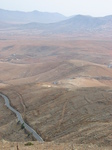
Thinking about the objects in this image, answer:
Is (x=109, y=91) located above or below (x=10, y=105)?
above

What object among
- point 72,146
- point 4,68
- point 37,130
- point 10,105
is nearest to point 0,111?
point 10,105

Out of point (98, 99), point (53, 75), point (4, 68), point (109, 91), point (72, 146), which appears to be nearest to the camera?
point (72, 146)

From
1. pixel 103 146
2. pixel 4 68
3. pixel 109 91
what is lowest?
pixel 4 68

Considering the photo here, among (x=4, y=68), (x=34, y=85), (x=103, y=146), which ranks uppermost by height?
(x=103, y=146)

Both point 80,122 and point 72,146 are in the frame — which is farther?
point 80,122

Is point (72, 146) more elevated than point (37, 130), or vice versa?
point (72, 146)

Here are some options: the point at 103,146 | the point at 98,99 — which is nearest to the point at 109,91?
the point at 98,99

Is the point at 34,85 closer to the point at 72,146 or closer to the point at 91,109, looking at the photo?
the point at 91,109

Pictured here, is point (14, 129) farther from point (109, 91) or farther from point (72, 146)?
point (109, 91)

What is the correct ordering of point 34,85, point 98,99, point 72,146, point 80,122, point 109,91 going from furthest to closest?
point 34,85
point 109,91
point 98,99
point 80,122
point 72,146
